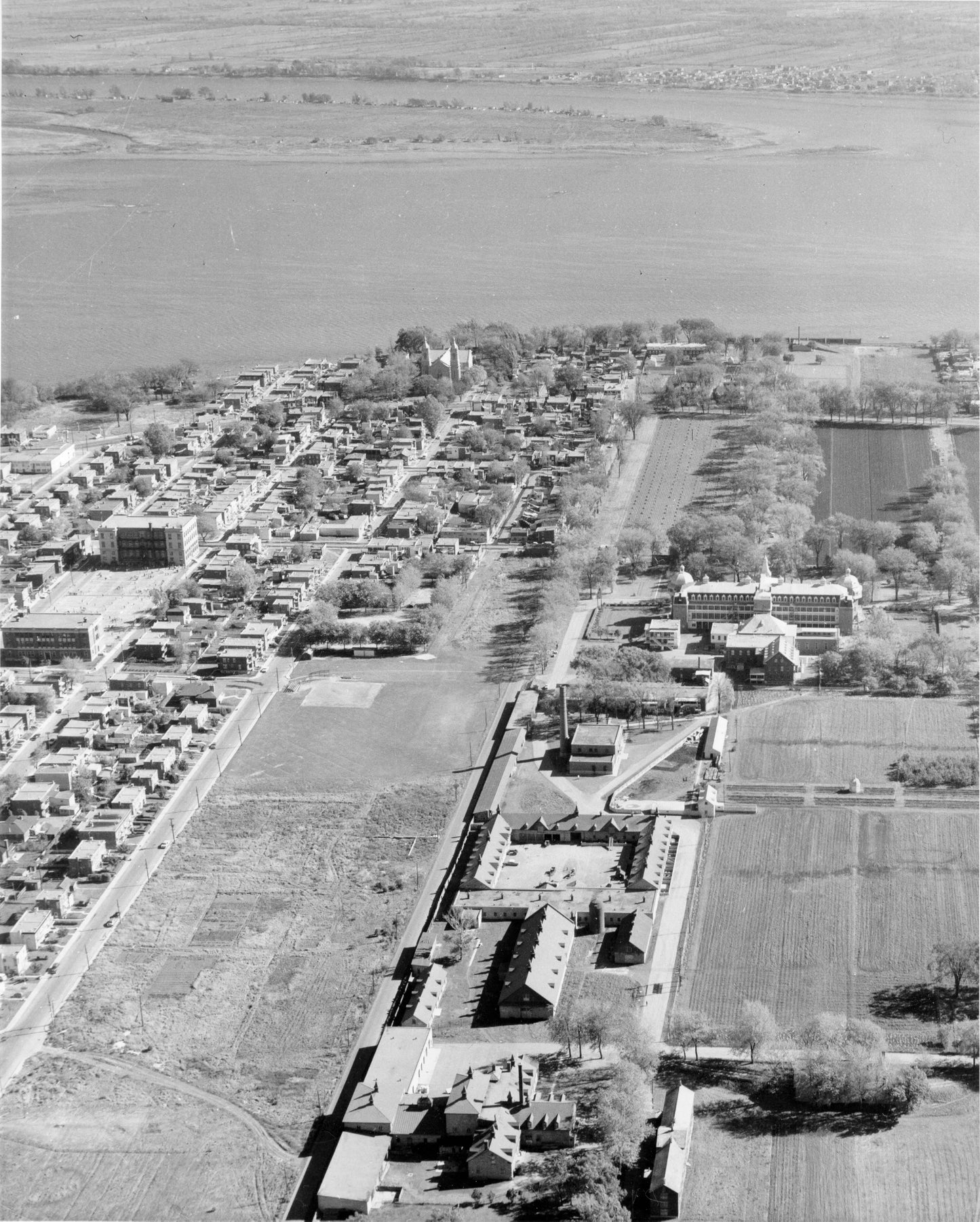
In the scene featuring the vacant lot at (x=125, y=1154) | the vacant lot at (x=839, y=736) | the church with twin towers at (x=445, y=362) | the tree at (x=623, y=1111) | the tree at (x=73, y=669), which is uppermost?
the church with twin towers at (x=445, y=362)

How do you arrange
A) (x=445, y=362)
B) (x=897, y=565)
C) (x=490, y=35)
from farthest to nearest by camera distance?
(x=490, y=35), (x=445, y=362), (x=897, y=565)

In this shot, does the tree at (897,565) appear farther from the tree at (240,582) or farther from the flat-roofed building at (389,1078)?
the flat-roofed building at (389,1078)

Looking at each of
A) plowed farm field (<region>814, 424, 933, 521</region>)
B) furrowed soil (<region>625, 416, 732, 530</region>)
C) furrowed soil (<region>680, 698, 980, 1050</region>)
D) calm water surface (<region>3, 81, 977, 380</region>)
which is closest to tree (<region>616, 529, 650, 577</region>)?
furrowed soil (<region>625, 416, 732, 530</region>)

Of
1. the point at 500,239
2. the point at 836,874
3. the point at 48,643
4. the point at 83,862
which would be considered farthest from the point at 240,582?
the point at 500,239

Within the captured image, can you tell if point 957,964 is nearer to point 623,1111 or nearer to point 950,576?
point 623,1111

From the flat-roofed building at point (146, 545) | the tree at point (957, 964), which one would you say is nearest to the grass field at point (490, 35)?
the flat-roofed building at point (146, 545)

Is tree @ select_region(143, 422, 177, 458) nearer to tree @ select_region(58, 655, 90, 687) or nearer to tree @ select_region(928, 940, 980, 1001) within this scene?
tree @ select_region(58, 655, 90, 687)

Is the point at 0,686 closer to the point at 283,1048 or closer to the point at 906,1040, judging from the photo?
the point at 283,1048
